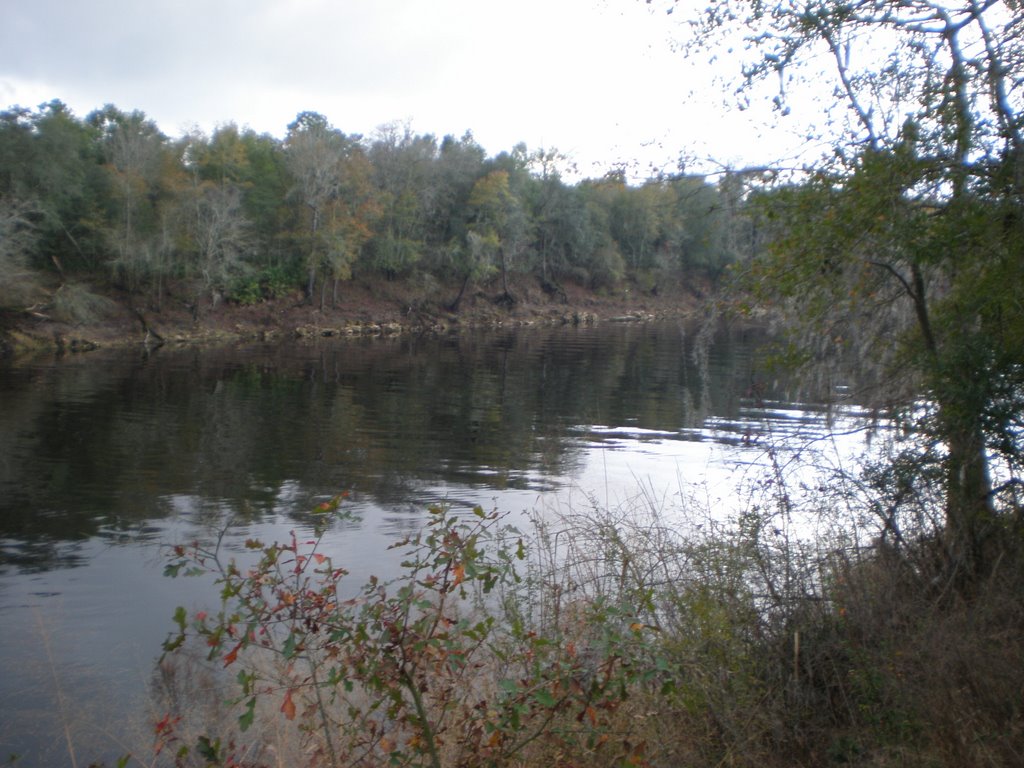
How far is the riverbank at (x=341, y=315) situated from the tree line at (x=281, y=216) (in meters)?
0.82

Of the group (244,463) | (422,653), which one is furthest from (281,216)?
(422,653)

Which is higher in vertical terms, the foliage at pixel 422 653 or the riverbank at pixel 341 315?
the riverbank at pixel 341 315

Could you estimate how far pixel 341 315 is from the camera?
186 ft

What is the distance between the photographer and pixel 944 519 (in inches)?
292

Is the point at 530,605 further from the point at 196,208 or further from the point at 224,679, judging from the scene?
the point at 196,208

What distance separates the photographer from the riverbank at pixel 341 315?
3997 cm

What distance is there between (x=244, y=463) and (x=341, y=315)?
41.1 metres

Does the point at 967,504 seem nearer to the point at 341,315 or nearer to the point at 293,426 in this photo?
the point at 293,426

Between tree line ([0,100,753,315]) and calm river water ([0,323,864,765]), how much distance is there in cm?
661

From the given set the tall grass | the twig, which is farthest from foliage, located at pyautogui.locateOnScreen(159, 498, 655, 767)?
the twig

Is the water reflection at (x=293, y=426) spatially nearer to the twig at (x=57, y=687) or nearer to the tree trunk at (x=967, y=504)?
the twig at (x=57, y=687)

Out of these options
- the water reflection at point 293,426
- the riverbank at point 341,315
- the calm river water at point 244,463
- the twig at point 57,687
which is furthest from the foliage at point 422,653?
the riverbank at point 341,315

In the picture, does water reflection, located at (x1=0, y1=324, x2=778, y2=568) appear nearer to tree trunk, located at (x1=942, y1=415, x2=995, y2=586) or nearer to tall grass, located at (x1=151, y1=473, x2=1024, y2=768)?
tree trunk, located at (x1=942, y1=415, x2=995, y2=586)

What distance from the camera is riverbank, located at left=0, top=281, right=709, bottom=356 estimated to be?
39969 millimetres
